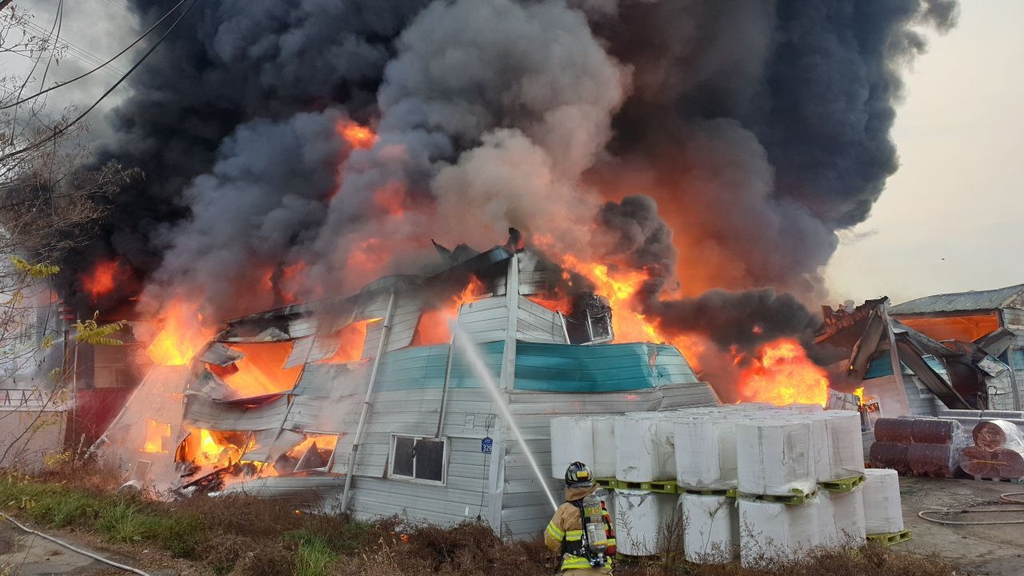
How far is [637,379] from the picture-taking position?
1195cm

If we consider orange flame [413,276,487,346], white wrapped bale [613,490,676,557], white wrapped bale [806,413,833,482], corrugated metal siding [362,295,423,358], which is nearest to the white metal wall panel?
corrugated metal siding [362,295,423,358]

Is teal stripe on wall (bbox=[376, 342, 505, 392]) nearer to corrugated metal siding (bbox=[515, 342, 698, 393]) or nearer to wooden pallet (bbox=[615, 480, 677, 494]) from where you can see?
corrugated metal siding (bbox=[515, 342, 698, 393])

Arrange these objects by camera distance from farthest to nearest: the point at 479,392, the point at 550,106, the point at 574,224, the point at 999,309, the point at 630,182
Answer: the point at 999,309, the point at 630,182, the point at 550,106, the point at 574,224, the point at 479,392

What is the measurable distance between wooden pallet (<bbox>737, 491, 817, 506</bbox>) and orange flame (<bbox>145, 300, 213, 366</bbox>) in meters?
15.4

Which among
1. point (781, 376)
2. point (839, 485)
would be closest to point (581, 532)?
point (839, 485)

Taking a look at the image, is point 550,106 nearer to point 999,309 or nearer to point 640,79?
point 640,79

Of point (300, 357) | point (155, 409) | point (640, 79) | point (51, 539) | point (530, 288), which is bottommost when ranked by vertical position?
point (51, 539)

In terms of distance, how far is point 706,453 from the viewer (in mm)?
7738

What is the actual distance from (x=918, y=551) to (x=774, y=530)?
122 inches

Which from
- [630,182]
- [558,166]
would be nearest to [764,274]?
[630,182]

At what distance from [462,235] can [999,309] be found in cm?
2113

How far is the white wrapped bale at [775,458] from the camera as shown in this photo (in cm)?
711

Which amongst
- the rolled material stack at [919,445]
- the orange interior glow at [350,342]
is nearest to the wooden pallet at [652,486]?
the orange interior glow at [350,342]

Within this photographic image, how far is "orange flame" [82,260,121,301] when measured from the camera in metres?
23.1
